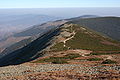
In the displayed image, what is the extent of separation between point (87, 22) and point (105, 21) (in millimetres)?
16953

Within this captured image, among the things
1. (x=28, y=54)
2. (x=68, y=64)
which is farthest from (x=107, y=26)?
(x=68, y=64)

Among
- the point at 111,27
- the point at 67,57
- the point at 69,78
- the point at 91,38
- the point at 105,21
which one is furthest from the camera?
the point at 105,21

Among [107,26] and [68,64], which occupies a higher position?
[68,64]

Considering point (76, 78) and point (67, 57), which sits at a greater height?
point (76, 78)

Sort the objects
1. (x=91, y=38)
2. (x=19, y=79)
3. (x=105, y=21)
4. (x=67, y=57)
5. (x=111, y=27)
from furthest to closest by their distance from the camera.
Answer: (x=105, y=21) < (x=111, y=27) < (x=91, y=38) < (x=67, y=57) < (x=19, y=79)

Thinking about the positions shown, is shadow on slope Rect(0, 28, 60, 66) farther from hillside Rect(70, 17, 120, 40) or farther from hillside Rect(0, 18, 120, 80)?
hillside Rect(70, 17, 120, 40)

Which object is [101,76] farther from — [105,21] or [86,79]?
[105,21]

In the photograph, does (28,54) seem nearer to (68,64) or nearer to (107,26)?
(68,64)

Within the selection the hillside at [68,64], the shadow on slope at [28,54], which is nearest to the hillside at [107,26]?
the hillside at [68,64]

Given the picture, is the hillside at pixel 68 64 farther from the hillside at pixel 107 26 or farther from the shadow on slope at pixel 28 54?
the hillside at pixel 107 26

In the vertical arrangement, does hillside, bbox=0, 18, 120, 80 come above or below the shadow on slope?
above

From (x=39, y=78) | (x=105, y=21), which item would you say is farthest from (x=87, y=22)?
(x=39, y=78)

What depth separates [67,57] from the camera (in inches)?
2109

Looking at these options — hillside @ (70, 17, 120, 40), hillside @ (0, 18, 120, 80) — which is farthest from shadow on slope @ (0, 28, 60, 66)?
hillside @ (70, 17, 120, 40)
